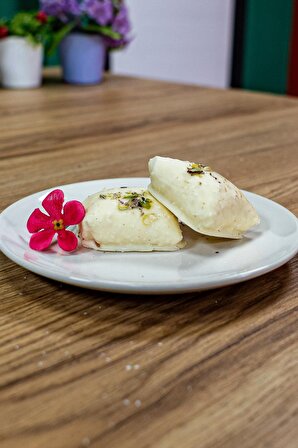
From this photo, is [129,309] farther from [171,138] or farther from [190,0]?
[190,0]

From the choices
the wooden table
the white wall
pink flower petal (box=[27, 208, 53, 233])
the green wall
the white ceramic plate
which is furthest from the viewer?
the white wall

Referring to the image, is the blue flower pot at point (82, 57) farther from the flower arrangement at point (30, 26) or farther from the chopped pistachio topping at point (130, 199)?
the chopped pistachio topping at point (130, 199)

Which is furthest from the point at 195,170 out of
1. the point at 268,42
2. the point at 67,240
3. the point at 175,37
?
the point at 175,37

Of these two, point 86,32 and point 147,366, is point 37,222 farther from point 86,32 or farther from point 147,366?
point 86,32

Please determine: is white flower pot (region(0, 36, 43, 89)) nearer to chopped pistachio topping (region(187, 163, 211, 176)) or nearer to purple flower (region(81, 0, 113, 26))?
purple flower (region(81, 0, 113, 26))

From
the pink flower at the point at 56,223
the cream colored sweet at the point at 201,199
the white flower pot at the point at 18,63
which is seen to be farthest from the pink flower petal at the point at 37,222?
the white flower pot at the point at 18,63

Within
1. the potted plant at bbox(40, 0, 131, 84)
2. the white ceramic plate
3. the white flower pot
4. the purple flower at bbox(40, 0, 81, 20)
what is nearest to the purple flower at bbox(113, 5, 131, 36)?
the potted plant at bbox(40, 0, 131, 84)
